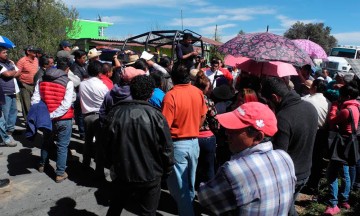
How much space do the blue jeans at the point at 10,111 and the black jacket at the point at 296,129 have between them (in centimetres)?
579

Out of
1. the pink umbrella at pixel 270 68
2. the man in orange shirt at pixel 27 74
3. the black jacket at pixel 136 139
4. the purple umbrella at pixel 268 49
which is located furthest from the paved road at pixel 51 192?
the purple umbrella at pixel 268 49

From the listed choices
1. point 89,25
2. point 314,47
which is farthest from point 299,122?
point 89,25

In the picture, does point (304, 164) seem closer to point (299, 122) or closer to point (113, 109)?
point (299, 122)

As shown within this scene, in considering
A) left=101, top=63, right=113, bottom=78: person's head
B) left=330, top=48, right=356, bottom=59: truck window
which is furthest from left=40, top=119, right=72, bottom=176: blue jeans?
left=330, top=48, right=356, bottom=59: truck window

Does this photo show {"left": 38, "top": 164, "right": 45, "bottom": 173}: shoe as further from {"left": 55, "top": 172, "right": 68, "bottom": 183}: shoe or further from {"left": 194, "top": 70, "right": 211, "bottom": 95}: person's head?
{"left": 194, "top": 70, "right": 211, "bottom": 95}: person's head

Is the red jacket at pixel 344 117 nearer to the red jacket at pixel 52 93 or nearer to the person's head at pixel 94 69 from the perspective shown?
the person's head at pixel 94 69

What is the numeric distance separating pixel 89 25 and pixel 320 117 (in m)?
36.4

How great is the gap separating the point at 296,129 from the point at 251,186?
137 cm

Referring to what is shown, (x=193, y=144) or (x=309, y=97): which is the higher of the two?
(x=309, y=97)

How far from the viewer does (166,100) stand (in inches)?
132

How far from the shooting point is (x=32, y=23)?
1427 cm

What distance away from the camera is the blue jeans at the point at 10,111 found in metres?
6.34

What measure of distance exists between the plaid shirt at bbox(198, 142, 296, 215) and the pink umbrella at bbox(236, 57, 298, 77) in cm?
218

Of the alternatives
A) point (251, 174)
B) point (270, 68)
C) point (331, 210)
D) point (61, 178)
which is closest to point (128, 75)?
point (270, 68)
